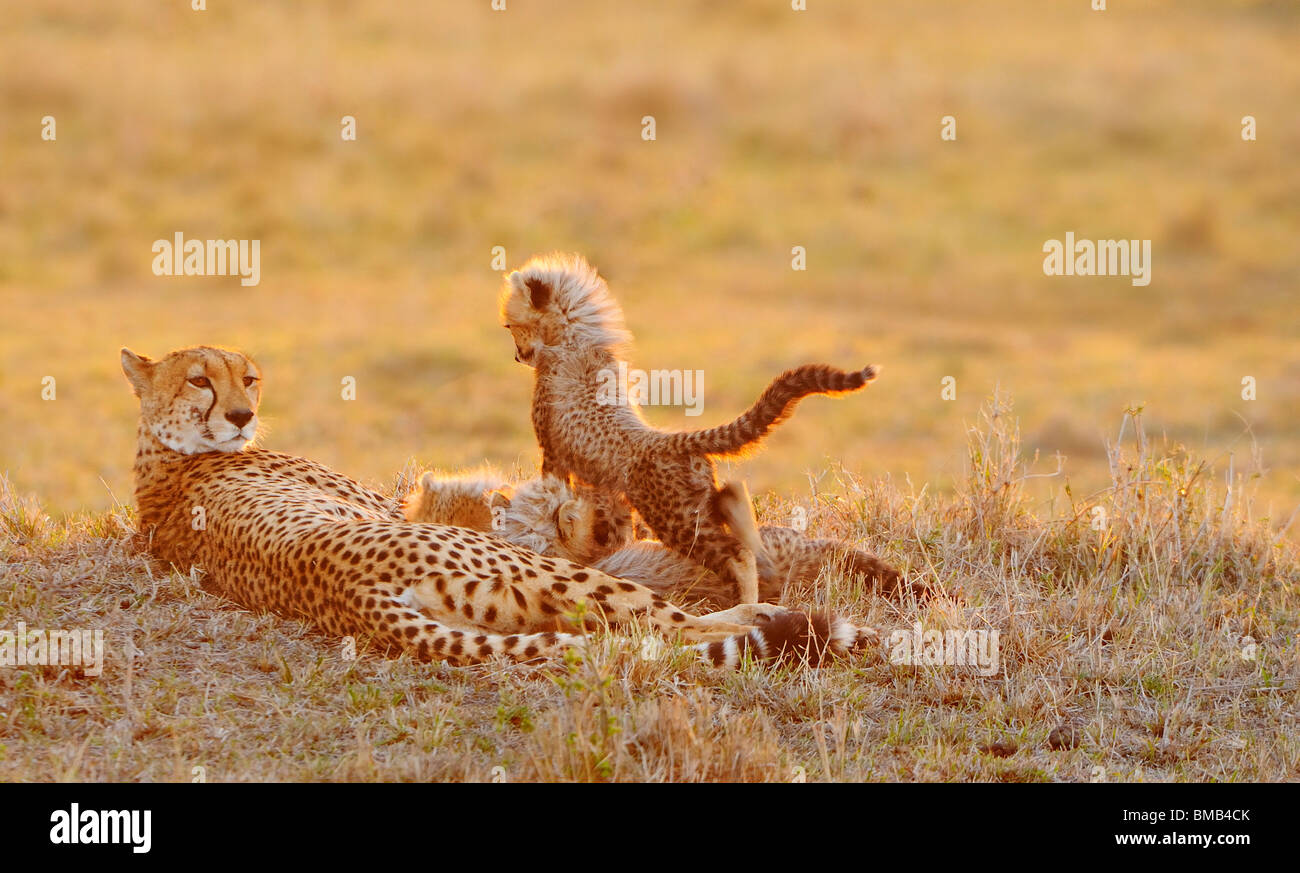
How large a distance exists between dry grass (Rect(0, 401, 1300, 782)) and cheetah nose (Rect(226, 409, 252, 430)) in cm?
55

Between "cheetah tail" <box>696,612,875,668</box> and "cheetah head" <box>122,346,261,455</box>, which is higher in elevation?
"cheetah head" <box>122,346,261,455</box>

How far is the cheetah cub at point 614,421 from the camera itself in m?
5.04

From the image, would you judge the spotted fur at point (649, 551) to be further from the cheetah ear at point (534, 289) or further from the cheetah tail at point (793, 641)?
the cheetah ear at point (534, 289)

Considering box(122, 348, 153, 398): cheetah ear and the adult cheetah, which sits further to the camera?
box(122, 348, 153, 398): cheetah ear

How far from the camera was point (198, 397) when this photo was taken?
17.5ft

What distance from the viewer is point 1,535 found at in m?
5.53

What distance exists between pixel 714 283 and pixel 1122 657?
1447 centimetres

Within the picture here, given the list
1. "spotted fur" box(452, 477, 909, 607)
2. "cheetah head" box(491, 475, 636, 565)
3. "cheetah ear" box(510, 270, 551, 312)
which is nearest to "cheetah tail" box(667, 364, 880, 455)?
"spotted fur" box(452, 477, 909, 607)

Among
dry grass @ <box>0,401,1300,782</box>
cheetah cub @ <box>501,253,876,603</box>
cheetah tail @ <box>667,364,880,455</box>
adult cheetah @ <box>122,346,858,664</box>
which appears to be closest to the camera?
dry grass @ <box>0,401,1300,782</box>

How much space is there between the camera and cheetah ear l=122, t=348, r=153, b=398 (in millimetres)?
5414

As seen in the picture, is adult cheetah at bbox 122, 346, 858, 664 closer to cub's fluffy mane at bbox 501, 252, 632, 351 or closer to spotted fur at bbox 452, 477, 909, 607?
spotted fur at bbox 452, 477, 909, 607

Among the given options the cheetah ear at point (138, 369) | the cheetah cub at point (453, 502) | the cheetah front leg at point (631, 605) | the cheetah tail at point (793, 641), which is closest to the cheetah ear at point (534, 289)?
the cheetah cub at point (453, 502)

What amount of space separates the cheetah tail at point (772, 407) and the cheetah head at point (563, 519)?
356 mm

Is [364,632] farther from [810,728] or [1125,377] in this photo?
[1125,377]
